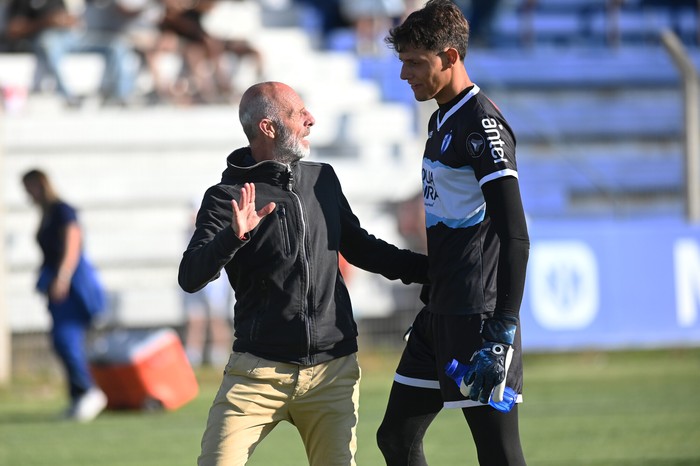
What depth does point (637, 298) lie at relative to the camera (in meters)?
13.3

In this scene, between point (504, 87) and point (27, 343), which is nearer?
point (27, 343)

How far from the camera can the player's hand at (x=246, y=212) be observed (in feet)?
13.8

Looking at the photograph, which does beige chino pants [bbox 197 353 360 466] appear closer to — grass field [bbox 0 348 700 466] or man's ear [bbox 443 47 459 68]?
man's ear [bbox 443 47 459 68]

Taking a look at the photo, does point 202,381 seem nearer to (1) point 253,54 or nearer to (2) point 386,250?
(1) point 253,54

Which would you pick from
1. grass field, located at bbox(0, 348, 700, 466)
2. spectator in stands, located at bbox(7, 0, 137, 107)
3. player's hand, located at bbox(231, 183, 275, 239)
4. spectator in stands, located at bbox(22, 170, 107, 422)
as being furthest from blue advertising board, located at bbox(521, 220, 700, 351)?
player's hand, located at bbox(231, 183, 275, 239)

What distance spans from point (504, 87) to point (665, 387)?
7332 millimetres

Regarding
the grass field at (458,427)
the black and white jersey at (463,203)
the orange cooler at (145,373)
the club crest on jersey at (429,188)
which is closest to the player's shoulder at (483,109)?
the black and white jersey at (463,203)

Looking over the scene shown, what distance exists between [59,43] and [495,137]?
1192 cm

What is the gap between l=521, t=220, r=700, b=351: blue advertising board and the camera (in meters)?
13.0

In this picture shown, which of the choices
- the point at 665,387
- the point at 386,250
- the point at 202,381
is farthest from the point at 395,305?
the point at 386,250

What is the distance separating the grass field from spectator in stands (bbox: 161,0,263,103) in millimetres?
4383

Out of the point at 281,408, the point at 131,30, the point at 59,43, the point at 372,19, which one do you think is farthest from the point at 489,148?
the point at 372,19

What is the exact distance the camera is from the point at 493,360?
422 cm

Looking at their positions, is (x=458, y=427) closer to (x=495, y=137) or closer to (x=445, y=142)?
(x=445, y=142)
